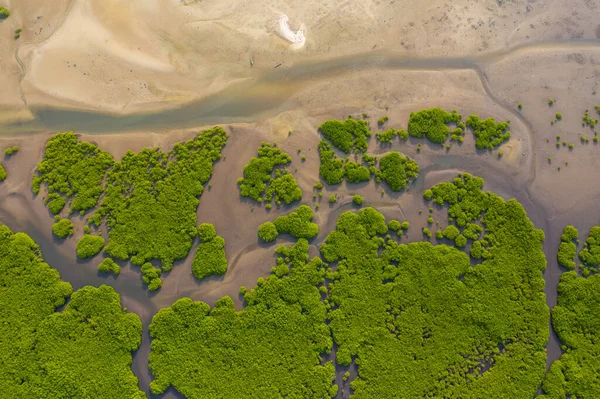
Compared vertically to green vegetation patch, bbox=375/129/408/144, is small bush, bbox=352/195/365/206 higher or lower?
lower

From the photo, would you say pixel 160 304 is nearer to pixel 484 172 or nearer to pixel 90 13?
pixel 90 13

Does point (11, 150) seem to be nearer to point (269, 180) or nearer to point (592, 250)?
point (269, 180)

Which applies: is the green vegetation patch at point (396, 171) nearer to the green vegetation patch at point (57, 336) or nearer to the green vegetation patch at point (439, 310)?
the green vegetation patch at point (439, 310)

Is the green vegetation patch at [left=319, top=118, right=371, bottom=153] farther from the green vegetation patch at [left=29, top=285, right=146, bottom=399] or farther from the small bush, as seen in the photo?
the green vegetation patch at [left=29, top=285, right=146, bottom=399]

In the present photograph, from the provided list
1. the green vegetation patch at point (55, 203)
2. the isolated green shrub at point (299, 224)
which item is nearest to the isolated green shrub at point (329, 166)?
the isolated green shrub at point (299, 224)

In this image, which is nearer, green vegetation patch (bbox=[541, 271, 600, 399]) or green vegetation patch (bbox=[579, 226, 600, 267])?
green vegetation patch (bbox=[541, 271, 600, 399])

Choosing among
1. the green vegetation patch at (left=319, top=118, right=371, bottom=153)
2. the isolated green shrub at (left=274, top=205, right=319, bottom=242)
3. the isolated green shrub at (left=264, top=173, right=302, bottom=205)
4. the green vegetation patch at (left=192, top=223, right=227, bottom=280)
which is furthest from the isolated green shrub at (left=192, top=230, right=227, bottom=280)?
the green vegetation patch at (left=319, top=118, right=371, bottom=153)

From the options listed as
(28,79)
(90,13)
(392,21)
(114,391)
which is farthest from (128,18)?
(114,391)
